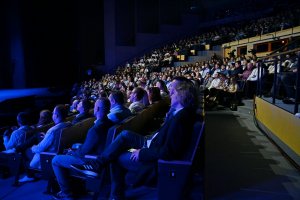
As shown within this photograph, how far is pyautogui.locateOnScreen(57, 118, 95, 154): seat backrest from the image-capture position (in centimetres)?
255

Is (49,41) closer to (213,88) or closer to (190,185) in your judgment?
(213,88)

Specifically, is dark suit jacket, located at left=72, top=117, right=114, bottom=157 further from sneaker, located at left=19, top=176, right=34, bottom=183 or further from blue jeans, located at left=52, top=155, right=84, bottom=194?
sneaker, located at left=19, top=176, right=34, bottom=183

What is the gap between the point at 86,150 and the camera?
2338 mm

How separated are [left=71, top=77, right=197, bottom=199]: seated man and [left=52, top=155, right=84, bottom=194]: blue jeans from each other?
0.19 ft

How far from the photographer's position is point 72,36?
16.8 m

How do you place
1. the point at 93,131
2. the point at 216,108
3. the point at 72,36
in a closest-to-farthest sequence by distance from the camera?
1. the point at 93,131
2. the point at 216,108
3. the point at 72,36

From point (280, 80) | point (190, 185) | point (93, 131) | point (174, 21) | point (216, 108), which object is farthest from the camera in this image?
point (174, 21)

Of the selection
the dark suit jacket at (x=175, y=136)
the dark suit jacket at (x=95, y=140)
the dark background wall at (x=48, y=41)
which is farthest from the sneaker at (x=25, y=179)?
the dark background wall at (x=48, y=41)

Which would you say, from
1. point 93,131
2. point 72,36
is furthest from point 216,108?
point 72,36

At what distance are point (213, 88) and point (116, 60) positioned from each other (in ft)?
35.0

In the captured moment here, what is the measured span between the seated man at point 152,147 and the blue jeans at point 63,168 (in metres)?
0.06

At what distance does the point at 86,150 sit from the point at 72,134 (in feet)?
1.47

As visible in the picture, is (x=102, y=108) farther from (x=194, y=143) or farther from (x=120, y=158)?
(x=194, y=143)

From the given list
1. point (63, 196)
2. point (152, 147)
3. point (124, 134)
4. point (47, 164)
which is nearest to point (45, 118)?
point (47, 164)
